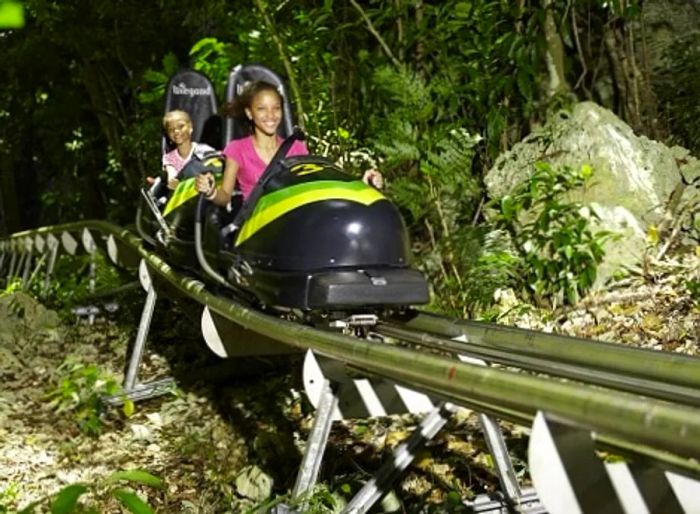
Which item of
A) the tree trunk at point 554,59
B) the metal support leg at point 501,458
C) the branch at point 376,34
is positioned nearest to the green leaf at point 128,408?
the metal support leg at point 501,458

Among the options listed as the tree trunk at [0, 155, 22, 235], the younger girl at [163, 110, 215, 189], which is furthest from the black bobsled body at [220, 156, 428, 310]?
the tree trunk at [0, 155, 22, 235]

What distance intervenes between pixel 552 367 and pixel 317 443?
0.76m

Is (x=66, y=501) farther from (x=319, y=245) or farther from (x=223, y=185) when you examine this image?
(x=223, y=185)

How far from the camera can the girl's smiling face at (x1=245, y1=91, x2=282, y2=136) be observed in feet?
11.7

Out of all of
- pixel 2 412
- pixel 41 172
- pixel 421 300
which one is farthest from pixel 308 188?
pixel 41 172

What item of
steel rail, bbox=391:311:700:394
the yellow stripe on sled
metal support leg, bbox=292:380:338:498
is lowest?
metal support leg, bbox=292:380:338:498

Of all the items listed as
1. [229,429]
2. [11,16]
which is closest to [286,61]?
[229,429]

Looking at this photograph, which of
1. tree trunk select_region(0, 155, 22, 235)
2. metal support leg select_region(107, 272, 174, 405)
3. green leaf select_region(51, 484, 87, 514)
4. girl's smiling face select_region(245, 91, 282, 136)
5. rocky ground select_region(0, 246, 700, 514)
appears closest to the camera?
green leaf select_region(51, 484, 87, 514)

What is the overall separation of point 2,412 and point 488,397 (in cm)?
352

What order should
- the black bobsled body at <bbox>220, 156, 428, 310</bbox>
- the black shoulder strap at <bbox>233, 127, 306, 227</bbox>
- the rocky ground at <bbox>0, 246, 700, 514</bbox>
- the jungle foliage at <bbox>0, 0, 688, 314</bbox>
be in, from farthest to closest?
1. the jungle foliage at <bbox>0, 0, 688, 314</bbox>
2. the rocky ground at <bbox>0, 246, 700, 514</bbox>
3. the black shoulder strap at <bbox>233, 127, 306, 227</bbox>
4. the black bobsled body at <bbox>220, 156, 428, 310</bbox>

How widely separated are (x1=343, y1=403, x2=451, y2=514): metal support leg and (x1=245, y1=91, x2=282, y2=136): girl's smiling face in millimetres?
1354

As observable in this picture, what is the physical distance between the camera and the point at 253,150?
11.9ft

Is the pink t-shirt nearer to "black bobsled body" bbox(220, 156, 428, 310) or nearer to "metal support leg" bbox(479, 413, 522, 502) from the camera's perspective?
"black bobsled body" bbox(220, 156, 428, 310)

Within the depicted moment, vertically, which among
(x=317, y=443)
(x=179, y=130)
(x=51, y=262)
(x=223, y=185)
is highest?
(x=179, y=130)
